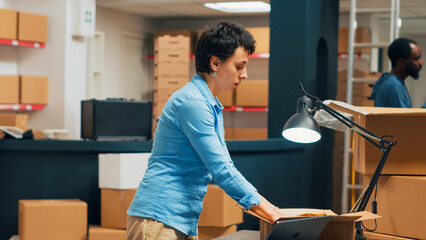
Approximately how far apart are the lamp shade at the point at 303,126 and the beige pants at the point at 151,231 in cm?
50

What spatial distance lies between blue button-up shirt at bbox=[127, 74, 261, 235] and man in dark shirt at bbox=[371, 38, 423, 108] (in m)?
1.98

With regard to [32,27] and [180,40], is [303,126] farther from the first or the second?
[180,40]

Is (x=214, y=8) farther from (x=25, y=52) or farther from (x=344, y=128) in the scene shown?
(x=344, y=128)

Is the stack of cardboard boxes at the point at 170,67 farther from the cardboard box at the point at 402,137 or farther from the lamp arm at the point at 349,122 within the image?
the lamp arm at the point at 349,122

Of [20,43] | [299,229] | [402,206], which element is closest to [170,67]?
[20,43]

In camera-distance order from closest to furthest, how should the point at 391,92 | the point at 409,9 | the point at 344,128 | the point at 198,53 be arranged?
1. the point at 198,53
2. the point at 344,128
3. the point at 391,92
4. the point at 409,9

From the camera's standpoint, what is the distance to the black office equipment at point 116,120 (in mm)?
4070

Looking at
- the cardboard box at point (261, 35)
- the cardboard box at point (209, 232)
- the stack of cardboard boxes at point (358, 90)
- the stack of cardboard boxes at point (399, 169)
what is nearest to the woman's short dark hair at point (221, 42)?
the stack of cardboard boxes at point (399, 169)

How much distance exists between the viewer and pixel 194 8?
25.2 ft

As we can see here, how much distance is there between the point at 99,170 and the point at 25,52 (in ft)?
9.58

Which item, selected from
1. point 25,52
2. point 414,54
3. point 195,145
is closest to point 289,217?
point 195,145

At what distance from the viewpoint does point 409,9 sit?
7.40 metres

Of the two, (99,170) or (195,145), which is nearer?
(195,145)

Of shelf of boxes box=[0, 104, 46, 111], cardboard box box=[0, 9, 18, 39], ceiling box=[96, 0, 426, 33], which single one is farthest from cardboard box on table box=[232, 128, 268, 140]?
cardboard box box=[0, 9, 18, 39]
